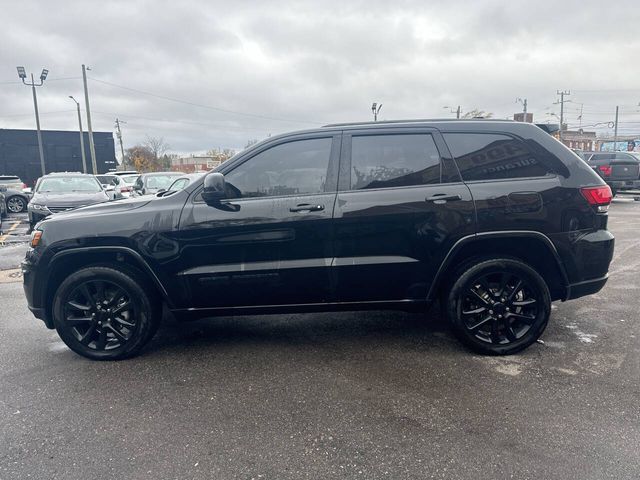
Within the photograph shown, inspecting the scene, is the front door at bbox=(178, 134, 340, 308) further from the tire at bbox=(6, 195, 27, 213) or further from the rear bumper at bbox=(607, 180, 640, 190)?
the tire at bbox=(6, 195, 27, 213)

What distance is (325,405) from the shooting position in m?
3.01

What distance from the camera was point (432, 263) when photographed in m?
3.58

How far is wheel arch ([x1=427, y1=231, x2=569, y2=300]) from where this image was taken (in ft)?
11.6

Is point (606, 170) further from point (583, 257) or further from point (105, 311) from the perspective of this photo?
point (105, 311)

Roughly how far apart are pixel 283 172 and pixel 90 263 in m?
1.81

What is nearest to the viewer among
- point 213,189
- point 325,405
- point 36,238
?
point 325,405

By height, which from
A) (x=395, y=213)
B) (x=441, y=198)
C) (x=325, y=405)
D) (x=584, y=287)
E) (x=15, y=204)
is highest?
(x=441, y=198)

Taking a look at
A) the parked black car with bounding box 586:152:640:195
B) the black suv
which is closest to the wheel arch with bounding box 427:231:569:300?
the black suv

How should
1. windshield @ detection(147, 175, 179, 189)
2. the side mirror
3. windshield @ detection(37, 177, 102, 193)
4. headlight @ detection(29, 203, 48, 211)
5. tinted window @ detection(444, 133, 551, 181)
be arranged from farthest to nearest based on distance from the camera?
windshield @ detection(147, 175, 179, 189) < windshield @ detection(37, 177, 102, 193) < headlight @ detection(29, 203, 48, 211) < tinted window @ detection(444, 133, 551, 181) < the side mirror

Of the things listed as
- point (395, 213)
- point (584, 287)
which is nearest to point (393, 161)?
point (395, 213)

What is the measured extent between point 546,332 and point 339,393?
2.32 m

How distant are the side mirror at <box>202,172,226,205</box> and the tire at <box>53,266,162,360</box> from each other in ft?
3.00

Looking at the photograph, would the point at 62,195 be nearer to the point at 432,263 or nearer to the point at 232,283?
the point at 232,283

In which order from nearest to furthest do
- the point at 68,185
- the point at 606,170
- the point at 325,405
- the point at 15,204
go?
the point at 325,405 → the point at 68,185 → the point at 606,170 → the point at 15,204
